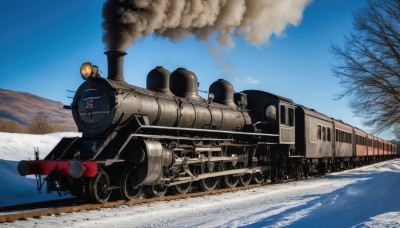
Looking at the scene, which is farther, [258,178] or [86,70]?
[258,178]

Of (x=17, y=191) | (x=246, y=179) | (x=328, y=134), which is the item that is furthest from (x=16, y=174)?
(x=328, y=134)

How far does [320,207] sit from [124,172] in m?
4.58

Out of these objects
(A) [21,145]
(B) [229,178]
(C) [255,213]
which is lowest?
(C) [255,213]

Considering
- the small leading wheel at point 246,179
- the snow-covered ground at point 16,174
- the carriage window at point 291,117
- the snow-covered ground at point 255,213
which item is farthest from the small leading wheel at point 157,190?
the carriage window at point 291,117

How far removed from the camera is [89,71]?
32.4 ft

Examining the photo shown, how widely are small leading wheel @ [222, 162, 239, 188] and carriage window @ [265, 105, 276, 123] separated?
10.1ft

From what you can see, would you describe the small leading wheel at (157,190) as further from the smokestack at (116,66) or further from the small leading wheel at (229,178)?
the smokestack at (116,66)

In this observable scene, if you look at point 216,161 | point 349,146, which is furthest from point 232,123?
point 349,146

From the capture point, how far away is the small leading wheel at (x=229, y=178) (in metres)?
13.2

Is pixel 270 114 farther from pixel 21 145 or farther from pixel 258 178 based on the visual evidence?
pixel 21 145

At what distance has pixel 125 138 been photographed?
9609 mm

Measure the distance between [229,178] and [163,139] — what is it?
4.21 m

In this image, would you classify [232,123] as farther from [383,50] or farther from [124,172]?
[383,50]

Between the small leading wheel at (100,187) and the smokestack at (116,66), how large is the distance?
2572 millimetres
